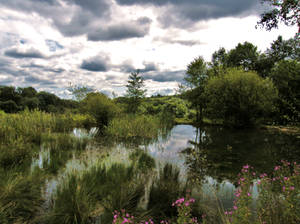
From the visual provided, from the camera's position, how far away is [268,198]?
2.56 metres

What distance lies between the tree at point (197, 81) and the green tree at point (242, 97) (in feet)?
11.5

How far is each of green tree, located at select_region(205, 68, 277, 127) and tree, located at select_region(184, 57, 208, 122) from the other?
11.5 feet

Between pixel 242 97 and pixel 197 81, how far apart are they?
6569 millimetres

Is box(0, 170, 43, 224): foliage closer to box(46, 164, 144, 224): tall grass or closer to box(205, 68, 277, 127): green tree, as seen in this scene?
box(46, 164, 144, 224): tall grass

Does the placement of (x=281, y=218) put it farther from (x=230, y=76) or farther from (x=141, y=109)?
(x=141, y=109)

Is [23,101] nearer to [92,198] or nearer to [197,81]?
[197,81]

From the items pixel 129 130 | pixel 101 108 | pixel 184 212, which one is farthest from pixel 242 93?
pixel 184 212

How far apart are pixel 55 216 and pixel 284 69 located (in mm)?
22161

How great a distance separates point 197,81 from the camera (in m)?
20.6

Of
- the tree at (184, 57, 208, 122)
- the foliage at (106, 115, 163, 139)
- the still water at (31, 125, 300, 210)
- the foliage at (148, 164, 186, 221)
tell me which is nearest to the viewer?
the foliage at (148, 164, 186, 221)

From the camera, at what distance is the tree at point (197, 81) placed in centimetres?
2036

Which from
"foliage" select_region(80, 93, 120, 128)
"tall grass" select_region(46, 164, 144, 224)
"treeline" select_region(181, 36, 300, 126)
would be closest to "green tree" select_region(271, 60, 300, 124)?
"treeline" select_region(181, 36, 300, 126)

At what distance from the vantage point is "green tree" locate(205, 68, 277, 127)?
48.7 feet

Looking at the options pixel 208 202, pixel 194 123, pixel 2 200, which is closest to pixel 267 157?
pixel 208 202
